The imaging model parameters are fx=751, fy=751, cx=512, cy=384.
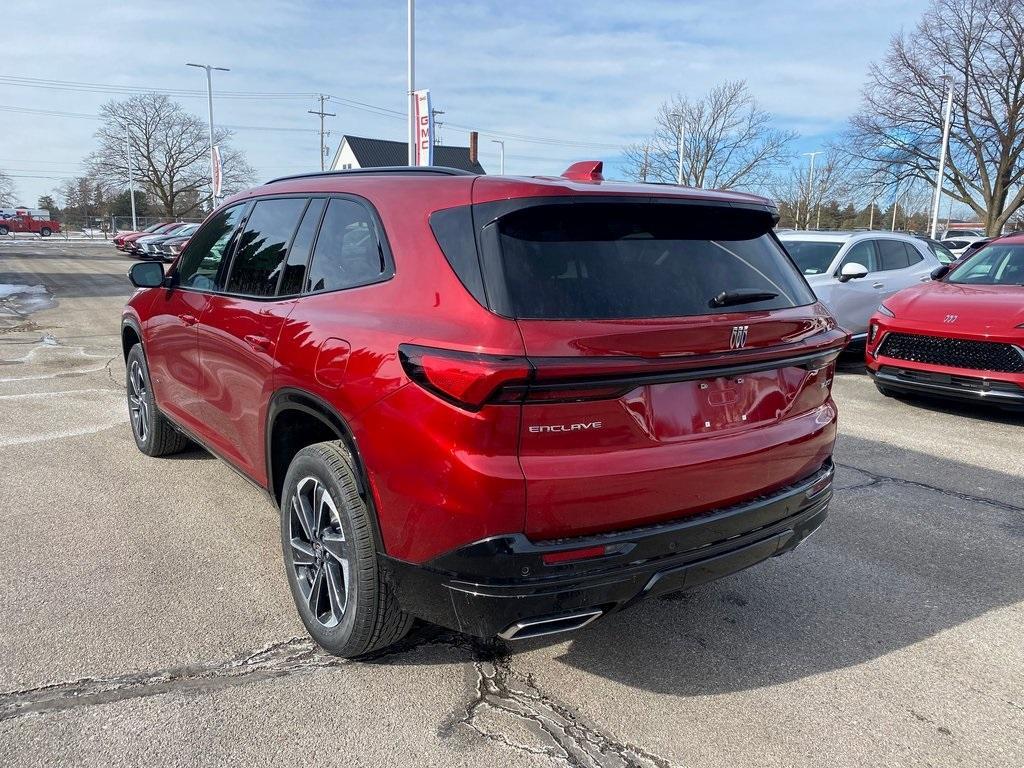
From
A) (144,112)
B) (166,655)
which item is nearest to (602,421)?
(166,655)

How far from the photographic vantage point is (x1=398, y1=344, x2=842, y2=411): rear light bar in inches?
83.8

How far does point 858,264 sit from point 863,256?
3.30 feet

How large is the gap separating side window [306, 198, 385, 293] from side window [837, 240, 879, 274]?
8422 millimetres

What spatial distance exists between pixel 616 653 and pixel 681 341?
1.33m

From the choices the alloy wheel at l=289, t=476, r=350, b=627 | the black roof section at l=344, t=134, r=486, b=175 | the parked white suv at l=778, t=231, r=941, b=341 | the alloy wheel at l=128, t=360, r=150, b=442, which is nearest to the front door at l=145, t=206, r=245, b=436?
the alloy wheel at l=128, t=360, r=150, b=442

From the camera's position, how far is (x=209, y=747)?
237cm

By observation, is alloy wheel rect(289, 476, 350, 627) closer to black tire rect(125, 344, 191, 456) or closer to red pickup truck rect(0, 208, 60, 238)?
black tire rect(125, 344, 191, 456)

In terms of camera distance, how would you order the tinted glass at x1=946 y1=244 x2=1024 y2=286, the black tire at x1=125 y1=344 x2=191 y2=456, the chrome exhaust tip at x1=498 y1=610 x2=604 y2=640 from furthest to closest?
the tinted glass at x1=946 y1=244 x2=1024 y2=286 < the black tire at x1=125 y1=344 x2=191 y2=456 < the chrome exhaust tip at x1=498 y1=610 x2=604 y2=640

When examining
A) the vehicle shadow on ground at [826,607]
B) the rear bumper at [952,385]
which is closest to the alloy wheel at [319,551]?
the vehicle shadow on ground at [826,607]

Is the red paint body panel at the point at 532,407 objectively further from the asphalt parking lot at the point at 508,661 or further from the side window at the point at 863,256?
the side window at the point at 863,256

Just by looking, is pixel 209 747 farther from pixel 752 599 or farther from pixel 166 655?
pixel 752 599

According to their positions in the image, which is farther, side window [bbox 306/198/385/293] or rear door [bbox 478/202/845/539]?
side window [bbox 306/198/385/293]

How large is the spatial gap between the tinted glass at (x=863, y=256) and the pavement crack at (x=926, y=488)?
5.37m

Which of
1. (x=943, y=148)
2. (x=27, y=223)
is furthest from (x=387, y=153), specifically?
(x=943, y=148)
